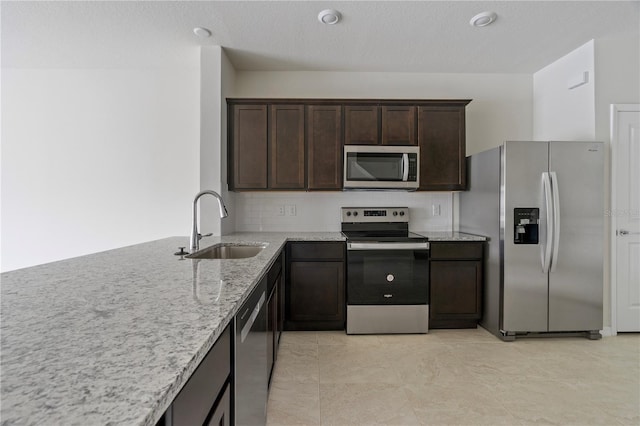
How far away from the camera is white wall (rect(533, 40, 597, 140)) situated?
2.78 metres

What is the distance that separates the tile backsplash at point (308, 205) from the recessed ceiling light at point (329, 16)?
162 centimetres

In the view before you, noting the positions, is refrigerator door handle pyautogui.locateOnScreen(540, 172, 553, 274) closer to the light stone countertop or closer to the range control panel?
the range control panel

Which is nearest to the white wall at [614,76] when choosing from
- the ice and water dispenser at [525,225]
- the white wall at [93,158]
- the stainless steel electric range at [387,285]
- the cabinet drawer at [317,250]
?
the ice and water dispenser at [525,225]

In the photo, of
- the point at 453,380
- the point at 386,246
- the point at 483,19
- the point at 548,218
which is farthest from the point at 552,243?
the point at 483,19

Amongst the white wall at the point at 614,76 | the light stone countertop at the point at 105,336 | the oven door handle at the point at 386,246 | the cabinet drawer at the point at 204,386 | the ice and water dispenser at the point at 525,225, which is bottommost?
the cabinet drawer at the point at 204,386

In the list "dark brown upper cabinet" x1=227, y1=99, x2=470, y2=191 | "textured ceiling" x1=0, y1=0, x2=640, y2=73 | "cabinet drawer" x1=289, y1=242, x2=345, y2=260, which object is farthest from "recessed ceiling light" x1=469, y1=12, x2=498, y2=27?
"cabinet drawer" x1=289, y1=242, x2=345, y2=260

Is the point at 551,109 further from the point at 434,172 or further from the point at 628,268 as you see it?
the point at 628,268

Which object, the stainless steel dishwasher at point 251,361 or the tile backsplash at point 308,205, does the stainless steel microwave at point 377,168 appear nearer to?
the tile backsplash at point 308,205

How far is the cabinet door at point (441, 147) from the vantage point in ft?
9.93

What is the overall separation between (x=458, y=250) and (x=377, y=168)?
111 centimetres

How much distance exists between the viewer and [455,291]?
2.86 metres

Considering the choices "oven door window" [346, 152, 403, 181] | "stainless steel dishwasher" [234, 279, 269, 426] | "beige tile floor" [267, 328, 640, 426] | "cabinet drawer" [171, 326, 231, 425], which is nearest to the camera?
"cabinet drawer" [171, 326, 231, 425]

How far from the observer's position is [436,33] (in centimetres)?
263

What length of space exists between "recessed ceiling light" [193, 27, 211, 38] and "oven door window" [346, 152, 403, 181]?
1.65m
